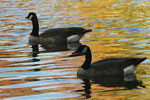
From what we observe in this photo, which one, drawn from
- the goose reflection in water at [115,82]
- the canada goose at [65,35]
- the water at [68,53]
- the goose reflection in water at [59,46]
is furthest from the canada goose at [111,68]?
the canada goose at [65,35]

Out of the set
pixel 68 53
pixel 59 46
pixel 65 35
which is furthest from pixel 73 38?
pixel 68 53

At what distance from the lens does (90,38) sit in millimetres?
22797

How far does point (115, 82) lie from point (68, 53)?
5.50 meters

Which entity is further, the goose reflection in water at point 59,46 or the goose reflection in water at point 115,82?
the goose reflection in water at point 59,46

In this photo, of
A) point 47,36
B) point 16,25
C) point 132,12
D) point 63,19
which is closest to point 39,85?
point 47,36

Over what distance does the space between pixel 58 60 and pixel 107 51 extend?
2.46 m

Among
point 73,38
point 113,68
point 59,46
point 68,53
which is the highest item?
point 113,68

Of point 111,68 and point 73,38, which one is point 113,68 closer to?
point 111,68

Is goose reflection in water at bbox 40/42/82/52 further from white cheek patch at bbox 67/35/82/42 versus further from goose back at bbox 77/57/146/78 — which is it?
goose back at bbox 77/57/146/78

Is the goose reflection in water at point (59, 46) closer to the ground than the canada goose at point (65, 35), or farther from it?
closer to the ground

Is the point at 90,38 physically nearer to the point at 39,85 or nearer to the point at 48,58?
the point at 48,58

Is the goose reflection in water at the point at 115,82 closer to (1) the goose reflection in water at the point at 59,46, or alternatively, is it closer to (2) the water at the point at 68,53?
(2) the water at the point at 68,53

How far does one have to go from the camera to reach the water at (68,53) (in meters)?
12.1

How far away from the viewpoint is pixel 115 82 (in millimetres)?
13352
